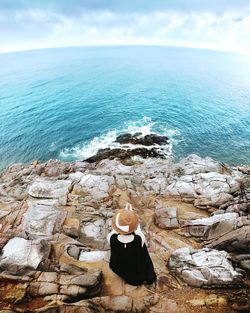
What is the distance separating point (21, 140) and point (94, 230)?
38.7 meters

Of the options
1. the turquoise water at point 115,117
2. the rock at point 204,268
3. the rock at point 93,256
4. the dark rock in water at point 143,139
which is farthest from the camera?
the turquoise water at point 115,117

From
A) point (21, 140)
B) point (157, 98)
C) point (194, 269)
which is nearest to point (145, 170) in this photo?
point (194, 269)

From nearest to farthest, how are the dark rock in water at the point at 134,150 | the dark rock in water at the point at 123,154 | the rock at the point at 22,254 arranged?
the rock at the point at 22,254 → the dark rock in water at the point at 123,154 → the dark rock in water at the point at 134,150

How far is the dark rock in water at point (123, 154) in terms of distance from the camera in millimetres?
37969

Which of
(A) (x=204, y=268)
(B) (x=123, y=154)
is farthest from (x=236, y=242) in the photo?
(B) (x=123, y=154)

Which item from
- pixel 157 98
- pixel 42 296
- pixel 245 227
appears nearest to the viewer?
Result: pixel 42 296

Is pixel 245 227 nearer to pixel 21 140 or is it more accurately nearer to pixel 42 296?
pixel 42 296

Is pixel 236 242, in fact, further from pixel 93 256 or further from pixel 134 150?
pixel 134 150

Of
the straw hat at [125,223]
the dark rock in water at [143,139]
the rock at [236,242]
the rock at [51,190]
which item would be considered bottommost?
the dark rock in water at [143,139]

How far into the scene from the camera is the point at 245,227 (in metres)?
13.7

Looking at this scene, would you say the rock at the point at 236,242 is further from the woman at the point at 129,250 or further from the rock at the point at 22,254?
the rock at the point at 22,254

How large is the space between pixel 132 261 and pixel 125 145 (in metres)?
33.3

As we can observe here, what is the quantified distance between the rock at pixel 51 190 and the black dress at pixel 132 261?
10.6 meters

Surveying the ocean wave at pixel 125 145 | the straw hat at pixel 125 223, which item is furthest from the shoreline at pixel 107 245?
the ocean wave at pixel 125 145
